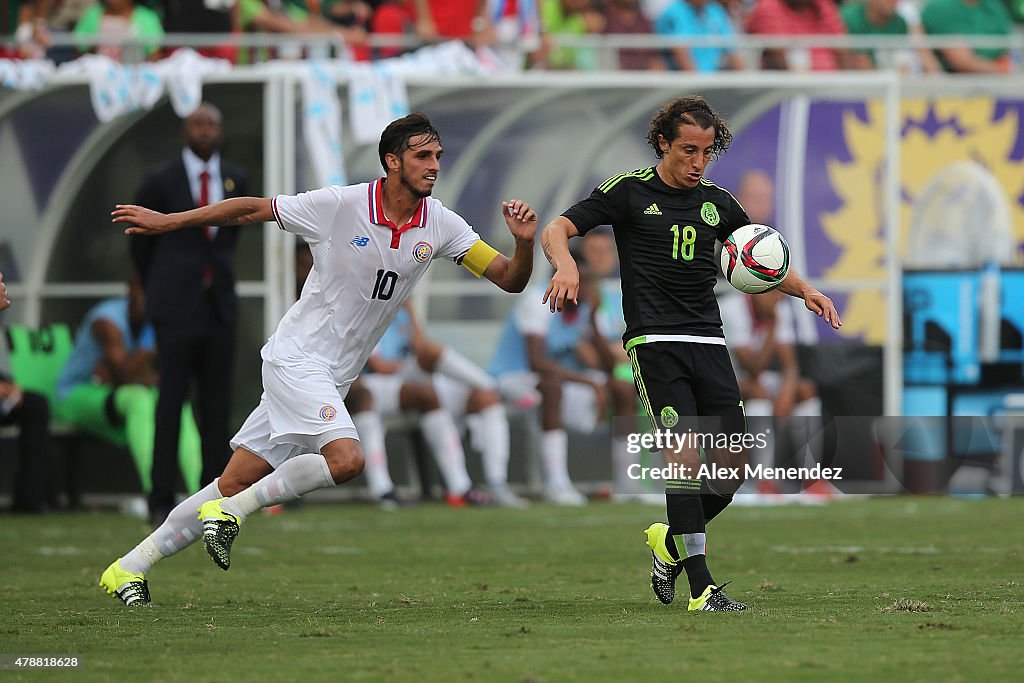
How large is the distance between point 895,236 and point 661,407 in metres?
9.14

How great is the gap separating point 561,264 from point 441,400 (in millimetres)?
8634

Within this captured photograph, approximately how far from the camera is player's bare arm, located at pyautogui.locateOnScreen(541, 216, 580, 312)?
23.9 feet

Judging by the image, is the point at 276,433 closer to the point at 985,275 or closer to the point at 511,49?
the point at 511,49

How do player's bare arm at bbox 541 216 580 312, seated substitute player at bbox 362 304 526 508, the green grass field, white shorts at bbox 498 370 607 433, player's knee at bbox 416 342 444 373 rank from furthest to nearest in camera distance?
white shorts at bbox 498 370 607 433
player's knee at bbox 416 342 444 373
seated substitute player at bbox 362 304 526 508
player's bare arm at bbox 541 216 580 312
the green grass field

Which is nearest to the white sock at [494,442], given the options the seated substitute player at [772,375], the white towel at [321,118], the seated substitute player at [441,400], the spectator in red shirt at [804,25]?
the seated substitute player at [441,400]

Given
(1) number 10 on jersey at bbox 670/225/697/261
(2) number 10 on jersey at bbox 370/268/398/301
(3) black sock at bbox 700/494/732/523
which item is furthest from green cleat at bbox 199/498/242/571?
(1) number 10 on jersey at bbox 670/225/697/261

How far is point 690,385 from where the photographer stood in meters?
7.89

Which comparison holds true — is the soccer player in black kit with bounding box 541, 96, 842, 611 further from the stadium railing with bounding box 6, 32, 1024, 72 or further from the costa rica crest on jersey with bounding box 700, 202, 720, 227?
the stadium railing with bounding box 6, 32, 1024, 72

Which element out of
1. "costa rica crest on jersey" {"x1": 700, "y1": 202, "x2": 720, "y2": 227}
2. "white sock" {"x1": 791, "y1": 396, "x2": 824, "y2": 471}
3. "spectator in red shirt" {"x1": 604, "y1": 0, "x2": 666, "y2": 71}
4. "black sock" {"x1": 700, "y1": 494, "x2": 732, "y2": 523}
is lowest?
"white sock" {"x1": 791, "y1": 396, "x2": 824, "y2": 471}

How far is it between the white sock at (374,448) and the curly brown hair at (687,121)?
757 centimetres

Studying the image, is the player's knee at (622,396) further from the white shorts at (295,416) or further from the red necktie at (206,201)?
the white shorts at (295,416)

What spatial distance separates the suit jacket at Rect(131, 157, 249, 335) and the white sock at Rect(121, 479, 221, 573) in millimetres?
4356

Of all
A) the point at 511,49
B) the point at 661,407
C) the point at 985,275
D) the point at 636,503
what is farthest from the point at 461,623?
the point at 985,275

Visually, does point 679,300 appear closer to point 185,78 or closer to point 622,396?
point 185,78
